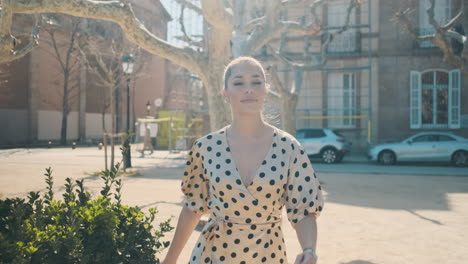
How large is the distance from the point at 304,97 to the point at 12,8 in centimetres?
1974

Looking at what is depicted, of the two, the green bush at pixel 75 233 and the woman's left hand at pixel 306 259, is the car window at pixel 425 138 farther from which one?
the woman's left hand at pixel 306 259

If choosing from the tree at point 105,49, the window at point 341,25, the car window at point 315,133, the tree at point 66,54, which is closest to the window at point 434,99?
the window at point 341,25

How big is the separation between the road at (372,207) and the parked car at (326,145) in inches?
121

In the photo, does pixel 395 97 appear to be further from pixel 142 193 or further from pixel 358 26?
pixel 142 193

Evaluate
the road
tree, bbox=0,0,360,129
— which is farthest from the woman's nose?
tree, bbox=0,0,360,129

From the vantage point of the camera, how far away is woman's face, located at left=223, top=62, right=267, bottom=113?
226cm

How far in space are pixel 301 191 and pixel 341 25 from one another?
22.8 metres

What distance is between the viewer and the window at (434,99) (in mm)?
21562

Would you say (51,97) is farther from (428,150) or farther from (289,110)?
(428,150)

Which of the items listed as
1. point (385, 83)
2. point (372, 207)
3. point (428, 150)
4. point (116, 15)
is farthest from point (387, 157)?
point (116, 15)

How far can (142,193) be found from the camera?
9906 millimetres

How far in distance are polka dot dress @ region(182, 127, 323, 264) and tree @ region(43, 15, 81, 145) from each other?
107 feet

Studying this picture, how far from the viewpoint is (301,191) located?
85.0 inches

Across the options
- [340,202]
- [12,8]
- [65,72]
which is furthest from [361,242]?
[65,72]
